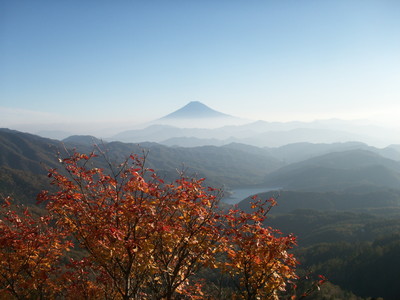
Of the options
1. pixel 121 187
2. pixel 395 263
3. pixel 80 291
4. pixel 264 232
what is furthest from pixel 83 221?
pixel 395 263

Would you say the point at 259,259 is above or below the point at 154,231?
below

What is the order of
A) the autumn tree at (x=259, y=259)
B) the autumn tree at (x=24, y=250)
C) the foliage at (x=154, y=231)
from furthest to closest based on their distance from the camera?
the autumn tree at (x=24, y=250) → the autumn tree at (x=259, y=259) → the foliage at (x=154, y=231)

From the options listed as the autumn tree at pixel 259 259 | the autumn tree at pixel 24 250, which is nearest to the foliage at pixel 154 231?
the autumn tree at pixel 259 259

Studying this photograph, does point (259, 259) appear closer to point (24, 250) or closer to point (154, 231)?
point (154, 231)

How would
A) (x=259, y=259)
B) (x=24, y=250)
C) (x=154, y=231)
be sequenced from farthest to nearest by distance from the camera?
(x=24, y=250) → (x=259, y=259) → (x=154, y=231)

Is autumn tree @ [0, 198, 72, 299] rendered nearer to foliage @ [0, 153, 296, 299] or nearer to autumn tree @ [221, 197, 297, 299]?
foliage @ [0, 153, 296, 299]

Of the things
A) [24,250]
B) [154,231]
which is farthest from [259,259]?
[24,250]

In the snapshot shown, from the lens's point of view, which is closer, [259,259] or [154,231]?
[154,231]

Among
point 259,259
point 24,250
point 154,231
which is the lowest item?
point 24,250

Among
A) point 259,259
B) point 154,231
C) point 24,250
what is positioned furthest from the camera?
point 24,250

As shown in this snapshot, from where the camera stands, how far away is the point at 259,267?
6.81 meters

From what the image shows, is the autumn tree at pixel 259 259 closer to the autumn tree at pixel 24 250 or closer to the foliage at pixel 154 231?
the foliage at pixel 154 231

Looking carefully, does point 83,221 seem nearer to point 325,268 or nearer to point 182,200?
point 182,200

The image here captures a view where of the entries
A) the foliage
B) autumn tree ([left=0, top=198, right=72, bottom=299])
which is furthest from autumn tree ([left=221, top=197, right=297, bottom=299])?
autumn tree ([left=0, top=198, right=72, bottom=299])
